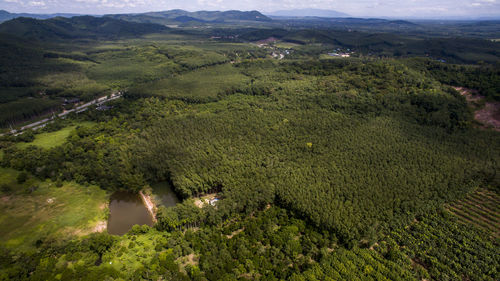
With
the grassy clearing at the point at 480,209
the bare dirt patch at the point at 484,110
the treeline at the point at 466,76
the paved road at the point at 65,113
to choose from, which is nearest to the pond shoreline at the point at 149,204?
the paved road at the point at 65,113

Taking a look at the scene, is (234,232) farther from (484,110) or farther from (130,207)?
(484,110)

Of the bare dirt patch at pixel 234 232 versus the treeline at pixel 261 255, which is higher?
the treeline at pixel 261 255

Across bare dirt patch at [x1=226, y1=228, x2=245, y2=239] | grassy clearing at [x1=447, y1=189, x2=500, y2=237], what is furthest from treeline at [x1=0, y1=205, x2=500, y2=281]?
grassy clearing at [x1=447, y1=189, x2=500, y2=237]

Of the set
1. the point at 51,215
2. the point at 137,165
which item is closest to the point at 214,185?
the point at 137,165

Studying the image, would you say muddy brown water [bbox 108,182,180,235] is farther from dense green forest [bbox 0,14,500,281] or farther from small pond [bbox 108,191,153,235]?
dense green forest [bbox 0,14,500,281]

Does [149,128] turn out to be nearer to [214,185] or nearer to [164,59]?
[214,185]

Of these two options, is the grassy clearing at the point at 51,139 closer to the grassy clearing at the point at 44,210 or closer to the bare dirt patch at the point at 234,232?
the grassy clearing at the point at 44,210

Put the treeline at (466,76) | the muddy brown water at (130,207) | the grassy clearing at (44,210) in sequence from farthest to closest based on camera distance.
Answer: the treeline at (466,76) → the muddy brown water at (130,207) → the grassy clearing at (44,210)

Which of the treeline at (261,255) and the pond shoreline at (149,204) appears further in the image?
the pond shoreline at (149,204)
